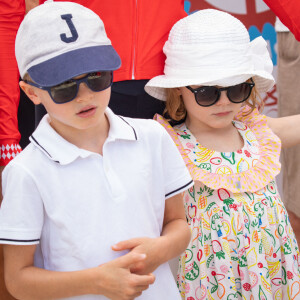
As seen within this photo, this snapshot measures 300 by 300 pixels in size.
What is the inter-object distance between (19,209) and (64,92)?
285 millimetres

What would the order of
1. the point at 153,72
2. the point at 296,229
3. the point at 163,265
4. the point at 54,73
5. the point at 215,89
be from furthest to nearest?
the point at 296,229 < the point at 153,72 < the point at 215,89 < the point at 163,265 < the point at 54,73

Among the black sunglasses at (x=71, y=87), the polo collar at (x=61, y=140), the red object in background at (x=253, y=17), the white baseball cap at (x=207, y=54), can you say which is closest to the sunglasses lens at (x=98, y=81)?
the black sunglasses at (x=71, y=87)

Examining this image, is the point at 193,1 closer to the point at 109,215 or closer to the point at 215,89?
the point at 215,89

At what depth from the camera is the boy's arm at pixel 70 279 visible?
47.6 inches

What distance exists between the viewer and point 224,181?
174cm

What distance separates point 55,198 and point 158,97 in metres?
0.71

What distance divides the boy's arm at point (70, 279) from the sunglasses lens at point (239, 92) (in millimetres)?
689

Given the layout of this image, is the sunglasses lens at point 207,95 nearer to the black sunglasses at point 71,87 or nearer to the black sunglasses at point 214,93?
the black sunglasses at point 214,93

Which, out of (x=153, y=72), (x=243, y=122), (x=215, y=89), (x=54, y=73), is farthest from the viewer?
(x=243, y=122)

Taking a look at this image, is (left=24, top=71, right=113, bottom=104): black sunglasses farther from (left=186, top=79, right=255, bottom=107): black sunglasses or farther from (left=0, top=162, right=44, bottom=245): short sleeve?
(left=186, top=79, right=255, bottom=107): black sunglasses

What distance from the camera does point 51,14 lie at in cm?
121

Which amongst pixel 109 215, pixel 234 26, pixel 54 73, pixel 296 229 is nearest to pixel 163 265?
pixel 109 215

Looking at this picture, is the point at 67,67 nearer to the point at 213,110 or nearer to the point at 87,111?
the point at 87,111

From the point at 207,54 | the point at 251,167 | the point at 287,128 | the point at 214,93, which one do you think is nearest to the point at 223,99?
the point at 214,93
